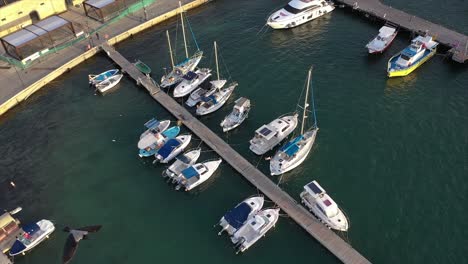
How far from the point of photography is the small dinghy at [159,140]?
63.5 meters

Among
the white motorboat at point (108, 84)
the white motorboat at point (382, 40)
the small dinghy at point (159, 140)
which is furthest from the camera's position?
the white motorboat at point (382, 40)

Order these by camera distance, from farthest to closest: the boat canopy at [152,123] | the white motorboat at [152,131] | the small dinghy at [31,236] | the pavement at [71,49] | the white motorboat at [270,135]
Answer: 1. the pavement at [71,49]
2. the boat canopy at [152,123]
3. the white motorboat at [152,131]
4. the white motorboat at [270,135]
5. the small dinghy at [31,236]

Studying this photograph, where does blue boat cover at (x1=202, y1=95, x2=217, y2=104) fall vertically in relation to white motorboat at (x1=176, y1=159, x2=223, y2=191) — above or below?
above

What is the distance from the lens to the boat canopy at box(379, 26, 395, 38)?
3201 inches

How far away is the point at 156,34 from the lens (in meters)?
92.2

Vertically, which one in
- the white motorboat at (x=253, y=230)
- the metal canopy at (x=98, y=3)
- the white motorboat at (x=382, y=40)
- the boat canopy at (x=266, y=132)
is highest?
the metal canopy at (x=98, y=3)

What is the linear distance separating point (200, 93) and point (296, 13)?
107 feet

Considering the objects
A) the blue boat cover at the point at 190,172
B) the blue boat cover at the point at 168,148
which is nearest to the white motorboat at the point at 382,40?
the blue boat cover at the point at 168,148

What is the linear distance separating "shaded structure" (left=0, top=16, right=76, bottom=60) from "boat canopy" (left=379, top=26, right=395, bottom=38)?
66.4 meters

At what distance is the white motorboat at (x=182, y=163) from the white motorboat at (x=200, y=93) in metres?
12.3

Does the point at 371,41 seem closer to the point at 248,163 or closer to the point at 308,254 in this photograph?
the point at 248,163

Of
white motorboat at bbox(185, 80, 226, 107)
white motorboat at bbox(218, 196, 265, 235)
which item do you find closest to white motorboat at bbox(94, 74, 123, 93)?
white motorboat at bbox(185, 80, 226, 107)

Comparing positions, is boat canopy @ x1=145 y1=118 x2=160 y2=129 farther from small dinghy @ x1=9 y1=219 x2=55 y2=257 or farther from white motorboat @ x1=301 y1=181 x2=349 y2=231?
white motorboat @ x1=301 y1=181 x2=349 y2=231

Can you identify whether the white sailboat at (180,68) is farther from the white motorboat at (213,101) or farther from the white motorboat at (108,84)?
the white motorboat at (108,84)
